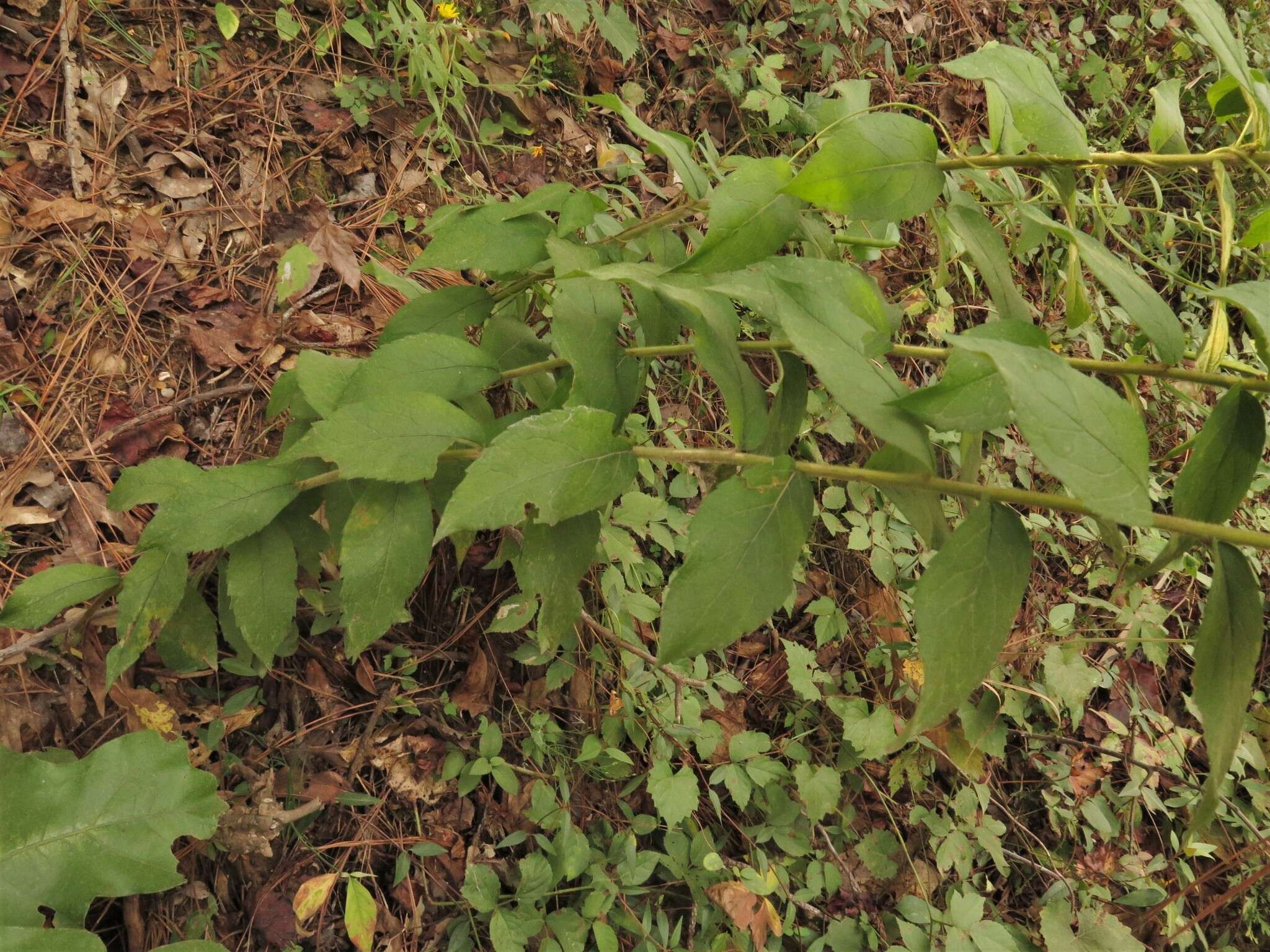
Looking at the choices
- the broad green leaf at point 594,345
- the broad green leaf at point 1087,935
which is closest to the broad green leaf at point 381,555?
the broad green leaf at point 594,345

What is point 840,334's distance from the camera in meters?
0.89

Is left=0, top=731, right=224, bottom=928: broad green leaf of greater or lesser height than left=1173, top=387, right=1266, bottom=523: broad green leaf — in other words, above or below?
below

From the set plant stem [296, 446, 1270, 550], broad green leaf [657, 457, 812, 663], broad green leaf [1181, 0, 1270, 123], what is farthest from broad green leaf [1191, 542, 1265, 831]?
broad green leaf [1181, 0, 1270, 123]

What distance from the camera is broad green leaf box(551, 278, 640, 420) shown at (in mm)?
1051

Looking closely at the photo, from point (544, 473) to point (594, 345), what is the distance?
0.69 feet

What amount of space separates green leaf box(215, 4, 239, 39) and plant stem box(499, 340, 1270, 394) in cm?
132

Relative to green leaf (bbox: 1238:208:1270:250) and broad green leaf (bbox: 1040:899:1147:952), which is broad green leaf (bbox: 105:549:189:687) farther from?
broad green leaf (bbox: 1040:899:1147:952)

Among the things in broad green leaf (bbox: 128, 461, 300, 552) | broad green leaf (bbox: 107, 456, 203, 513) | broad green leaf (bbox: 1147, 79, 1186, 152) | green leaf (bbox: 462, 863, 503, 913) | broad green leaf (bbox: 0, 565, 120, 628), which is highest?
broad green leaf (bbox: 1147, 79, 1186, 152)

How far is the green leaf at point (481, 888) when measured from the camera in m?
1.67

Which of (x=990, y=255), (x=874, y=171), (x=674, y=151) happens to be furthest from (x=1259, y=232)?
(x=674, y=151)

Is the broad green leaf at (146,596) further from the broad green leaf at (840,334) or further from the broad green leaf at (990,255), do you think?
the broad green leaf at (990,255)

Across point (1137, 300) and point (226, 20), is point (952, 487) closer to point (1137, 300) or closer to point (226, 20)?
point (1137, 300)

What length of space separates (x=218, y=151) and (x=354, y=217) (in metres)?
0.32

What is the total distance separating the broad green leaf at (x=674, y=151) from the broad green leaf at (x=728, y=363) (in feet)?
0.72
